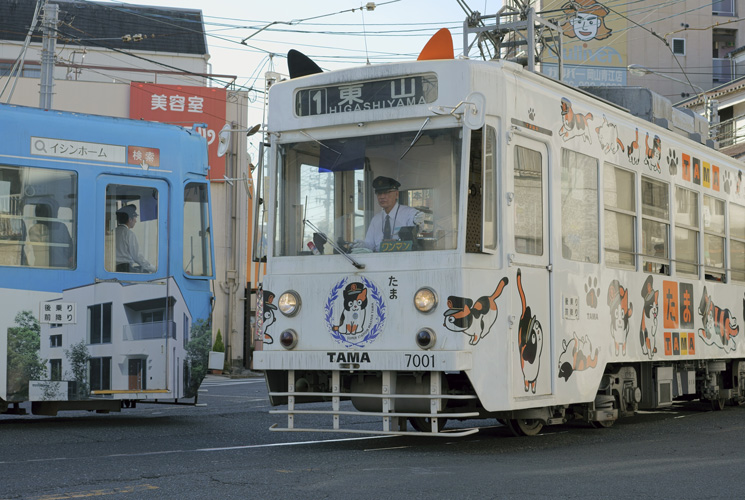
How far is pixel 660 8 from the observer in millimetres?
49500

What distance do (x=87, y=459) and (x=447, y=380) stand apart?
3053 millimetres

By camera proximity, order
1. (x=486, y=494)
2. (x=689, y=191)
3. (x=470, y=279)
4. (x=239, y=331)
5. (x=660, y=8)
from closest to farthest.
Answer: (x=486, y=494) < (x=470, y=279) < (x=689, y=191) < (x=239, y=331) < (x=660, y=8)

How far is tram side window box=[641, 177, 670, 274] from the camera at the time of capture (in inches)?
435

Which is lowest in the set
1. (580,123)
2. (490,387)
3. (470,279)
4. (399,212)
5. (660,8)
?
(490,387)

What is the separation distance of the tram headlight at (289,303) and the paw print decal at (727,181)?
692cm

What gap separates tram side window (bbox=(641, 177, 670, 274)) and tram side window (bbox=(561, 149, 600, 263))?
117 cm

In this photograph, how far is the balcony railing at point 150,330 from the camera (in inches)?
460

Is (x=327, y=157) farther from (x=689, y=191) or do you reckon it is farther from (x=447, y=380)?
(x=689, y=191)

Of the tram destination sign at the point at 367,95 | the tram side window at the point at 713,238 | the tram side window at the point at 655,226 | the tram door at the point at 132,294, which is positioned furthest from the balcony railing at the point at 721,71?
the tram destination sign at the point at 367,95

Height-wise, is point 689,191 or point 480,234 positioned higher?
point 689,191

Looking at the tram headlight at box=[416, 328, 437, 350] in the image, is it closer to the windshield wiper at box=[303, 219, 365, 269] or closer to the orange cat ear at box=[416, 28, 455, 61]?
the windshield wiper at box=[303, 219, 365, 269]

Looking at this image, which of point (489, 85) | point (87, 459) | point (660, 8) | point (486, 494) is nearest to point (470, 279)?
point (489, 85)

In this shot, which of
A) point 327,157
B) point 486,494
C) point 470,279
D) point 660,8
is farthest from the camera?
point 660,8

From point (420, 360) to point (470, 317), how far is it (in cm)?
54
